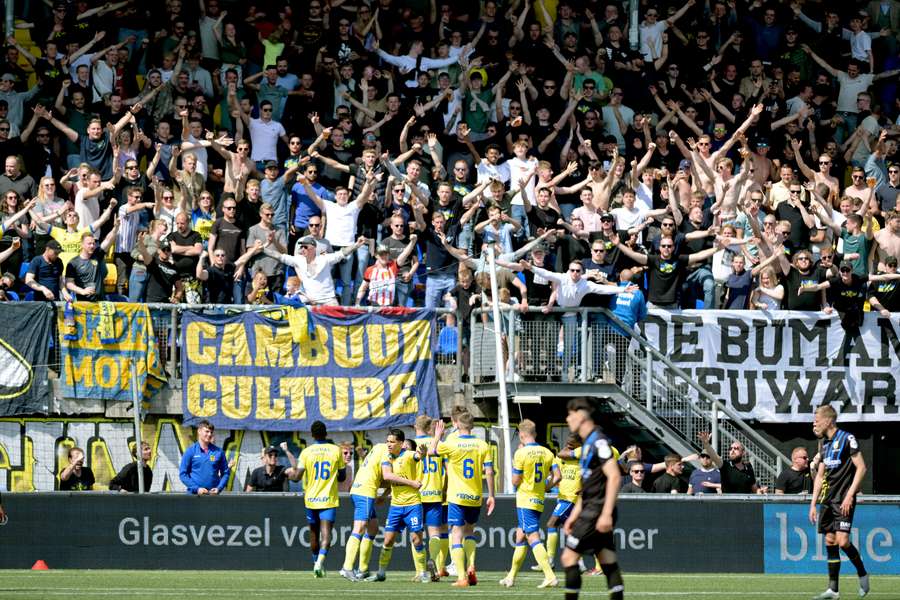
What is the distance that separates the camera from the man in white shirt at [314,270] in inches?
984

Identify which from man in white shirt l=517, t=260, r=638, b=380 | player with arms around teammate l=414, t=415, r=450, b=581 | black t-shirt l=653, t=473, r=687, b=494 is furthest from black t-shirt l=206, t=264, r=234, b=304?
black t-shirt l=653, t=473, r=687, b=494

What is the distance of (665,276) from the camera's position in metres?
25.7

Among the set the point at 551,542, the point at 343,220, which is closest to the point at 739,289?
the point at 343,220

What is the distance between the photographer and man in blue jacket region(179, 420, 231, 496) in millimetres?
22469

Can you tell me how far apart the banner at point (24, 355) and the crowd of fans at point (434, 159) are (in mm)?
335

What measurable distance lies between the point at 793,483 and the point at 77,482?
998cm

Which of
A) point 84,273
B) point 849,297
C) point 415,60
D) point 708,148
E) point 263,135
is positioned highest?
point 415,60

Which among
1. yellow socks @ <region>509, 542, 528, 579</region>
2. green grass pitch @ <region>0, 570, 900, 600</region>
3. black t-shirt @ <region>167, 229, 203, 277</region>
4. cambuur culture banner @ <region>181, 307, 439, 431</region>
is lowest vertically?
green grass pitch @ <region>0, 570, 900, 600</region>

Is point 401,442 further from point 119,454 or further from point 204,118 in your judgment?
point 204,118

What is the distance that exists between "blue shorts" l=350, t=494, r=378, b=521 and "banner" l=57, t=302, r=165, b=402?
18.7 feet

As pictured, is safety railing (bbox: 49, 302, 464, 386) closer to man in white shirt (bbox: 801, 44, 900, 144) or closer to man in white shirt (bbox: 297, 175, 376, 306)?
man in white shirt (bbox: 297, 175, 376, 306)

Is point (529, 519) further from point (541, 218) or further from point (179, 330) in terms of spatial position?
point (541, 218)

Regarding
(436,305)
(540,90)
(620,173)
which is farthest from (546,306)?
(540,90)

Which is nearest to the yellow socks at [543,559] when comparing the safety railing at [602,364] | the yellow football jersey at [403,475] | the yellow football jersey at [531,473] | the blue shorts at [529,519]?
the blue shorts at [529,519]
